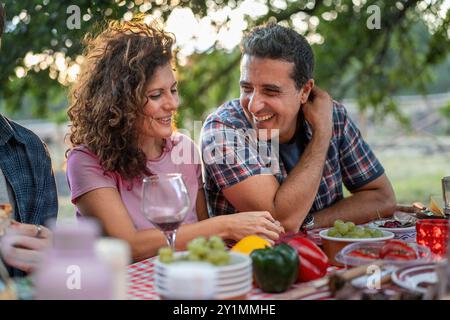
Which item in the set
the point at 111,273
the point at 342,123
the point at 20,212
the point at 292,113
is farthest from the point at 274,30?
the point at 111,273

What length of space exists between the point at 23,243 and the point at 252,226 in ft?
2.61

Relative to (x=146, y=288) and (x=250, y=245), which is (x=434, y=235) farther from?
(x=146, y=288)

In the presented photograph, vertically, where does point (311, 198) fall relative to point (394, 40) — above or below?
below

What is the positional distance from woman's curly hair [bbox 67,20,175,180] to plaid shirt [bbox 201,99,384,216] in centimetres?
37

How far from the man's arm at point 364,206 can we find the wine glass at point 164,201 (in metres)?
1.25

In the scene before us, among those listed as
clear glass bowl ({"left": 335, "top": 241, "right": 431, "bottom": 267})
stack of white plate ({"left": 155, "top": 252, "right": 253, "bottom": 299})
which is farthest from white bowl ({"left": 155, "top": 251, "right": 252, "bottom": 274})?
clear glass bowl ({"left": 335, "top": 241, "right": 431, "bottom": 267})

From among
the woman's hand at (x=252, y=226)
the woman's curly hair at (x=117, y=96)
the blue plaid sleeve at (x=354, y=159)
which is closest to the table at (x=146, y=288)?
the woman's hand at (x=252, y=226)

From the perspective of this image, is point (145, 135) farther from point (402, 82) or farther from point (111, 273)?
point (402, 82)

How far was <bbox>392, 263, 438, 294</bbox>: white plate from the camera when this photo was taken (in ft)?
5.23

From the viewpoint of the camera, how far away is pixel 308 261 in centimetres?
181

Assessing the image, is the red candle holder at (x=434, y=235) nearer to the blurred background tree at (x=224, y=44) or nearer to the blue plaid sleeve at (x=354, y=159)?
the blue plaid sleeve at (x=354, y=159)

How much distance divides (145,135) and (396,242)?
4.44 ft
